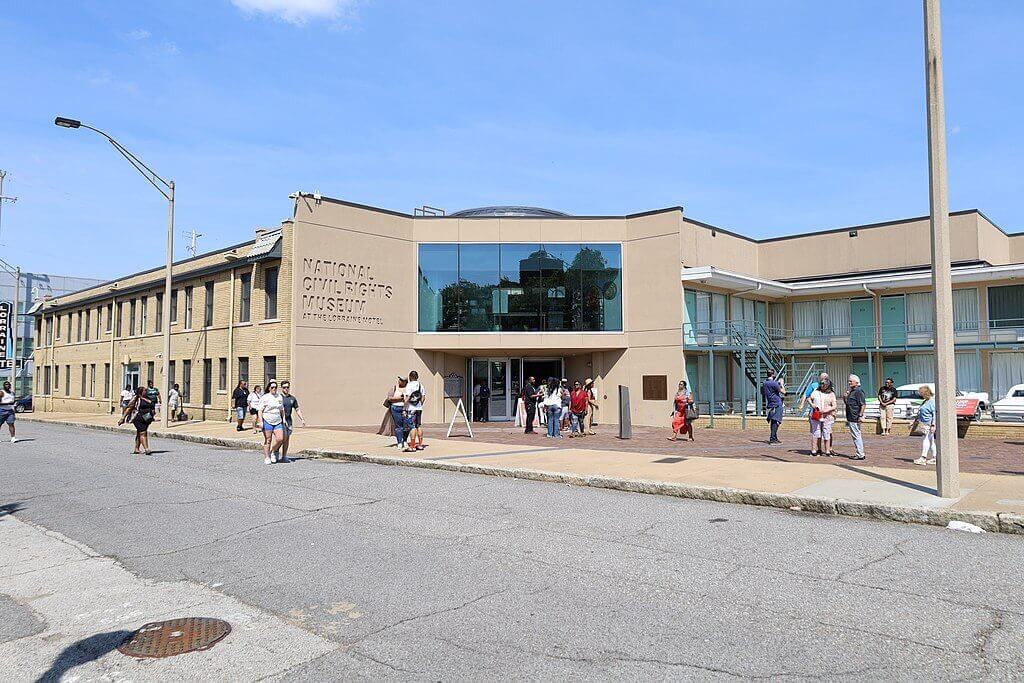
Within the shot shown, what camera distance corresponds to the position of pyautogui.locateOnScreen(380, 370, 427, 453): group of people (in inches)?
671

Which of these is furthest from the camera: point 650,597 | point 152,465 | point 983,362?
point 983,362

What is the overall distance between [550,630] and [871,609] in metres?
2.43

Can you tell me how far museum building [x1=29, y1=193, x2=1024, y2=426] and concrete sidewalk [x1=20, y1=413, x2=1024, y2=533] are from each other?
950 cm

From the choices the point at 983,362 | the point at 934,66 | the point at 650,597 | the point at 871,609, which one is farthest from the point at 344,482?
the point at 983,362

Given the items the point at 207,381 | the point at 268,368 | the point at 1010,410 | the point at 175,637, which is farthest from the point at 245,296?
the point at 1010,410

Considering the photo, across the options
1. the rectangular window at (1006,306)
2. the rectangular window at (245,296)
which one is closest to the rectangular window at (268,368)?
Answer: the rectangular window at (245,296)

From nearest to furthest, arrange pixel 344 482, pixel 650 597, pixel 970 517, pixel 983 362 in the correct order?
1. pixel 650 597
2. pixel 970 517
3. pixel 344 482
4. pixel 983 362

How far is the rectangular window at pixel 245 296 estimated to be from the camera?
2938 cm

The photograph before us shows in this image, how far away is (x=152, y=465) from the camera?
1563cm

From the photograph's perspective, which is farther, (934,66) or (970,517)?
(934,66)

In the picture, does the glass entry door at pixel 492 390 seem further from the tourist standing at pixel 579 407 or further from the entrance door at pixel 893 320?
the entrance door at pixel 893 320

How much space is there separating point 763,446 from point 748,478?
687cm

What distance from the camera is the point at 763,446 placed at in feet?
60.7

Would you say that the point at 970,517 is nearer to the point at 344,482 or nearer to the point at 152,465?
the point at 344,482
